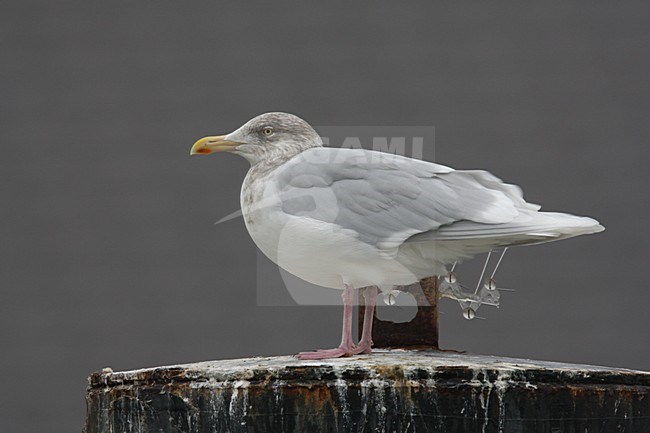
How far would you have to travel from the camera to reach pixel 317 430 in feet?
7.88

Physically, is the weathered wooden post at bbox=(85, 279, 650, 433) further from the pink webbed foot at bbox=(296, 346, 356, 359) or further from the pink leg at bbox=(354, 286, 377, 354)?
the pink leg at bbox=(354, 286, 377, 354)

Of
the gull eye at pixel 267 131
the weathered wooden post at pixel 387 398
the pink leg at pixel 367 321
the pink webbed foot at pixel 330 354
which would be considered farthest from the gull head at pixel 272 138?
the weathered wooden post at pixel 387 398

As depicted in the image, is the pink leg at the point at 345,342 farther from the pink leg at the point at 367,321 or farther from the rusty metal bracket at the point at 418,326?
the rusty metal bracket at the point at 418,326

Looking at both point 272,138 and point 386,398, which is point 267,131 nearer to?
point 272,138

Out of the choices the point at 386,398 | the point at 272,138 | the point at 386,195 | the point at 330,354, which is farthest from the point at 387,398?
the point at 272,138

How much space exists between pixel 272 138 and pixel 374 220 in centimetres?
49

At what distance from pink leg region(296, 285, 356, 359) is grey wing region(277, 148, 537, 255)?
0.18 m

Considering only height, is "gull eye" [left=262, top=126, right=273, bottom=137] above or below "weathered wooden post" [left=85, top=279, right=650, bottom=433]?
above

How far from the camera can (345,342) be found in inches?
116

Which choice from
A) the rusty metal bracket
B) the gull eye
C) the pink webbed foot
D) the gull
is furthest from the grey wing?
the rusty metal bracket

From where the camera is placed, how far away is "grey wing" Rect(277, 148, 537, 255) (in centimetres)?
294

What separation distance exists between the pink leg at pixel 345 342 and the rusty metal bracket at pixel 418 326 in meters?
0.34

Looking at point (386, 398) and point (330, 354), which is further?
point (330, 354)

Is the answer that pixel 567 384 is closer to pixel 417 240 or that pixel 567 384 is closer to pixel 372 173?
pixel 417 240
